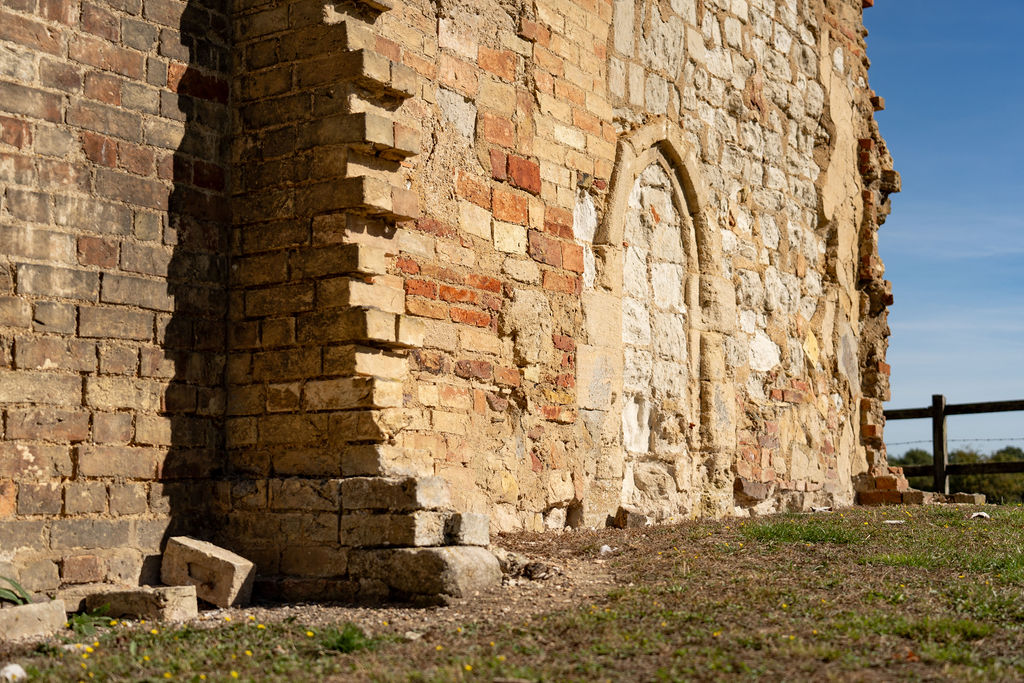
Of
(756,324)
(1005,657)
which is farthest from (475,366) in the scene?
(756,324)

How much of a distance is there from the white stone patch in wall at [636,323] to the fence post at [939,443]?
20.5 ft

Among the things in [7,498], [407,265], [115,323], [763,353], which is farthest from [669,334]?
[7,498]

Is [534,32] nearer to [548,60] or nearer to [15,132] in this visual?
[548,60]

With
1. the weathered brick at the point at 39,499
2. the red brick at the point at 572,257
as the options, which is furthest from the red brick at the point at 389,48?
the weathered brick at the point at 39,499

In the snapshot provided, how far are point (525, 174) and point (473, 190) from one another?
0.57 meters

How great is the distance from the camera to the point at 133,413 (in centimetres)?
603

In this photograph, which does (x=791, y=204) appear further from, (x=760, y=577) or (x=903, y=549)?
(x=760, y=577)

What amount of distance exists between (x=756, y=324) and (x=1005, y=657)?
243 inches

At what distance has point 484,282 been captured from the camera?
7195mm

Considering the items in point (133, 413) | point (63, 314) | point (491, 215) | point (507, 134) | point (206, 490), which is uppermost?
point (507, 134)

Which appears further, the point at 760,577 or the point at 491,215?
the point at 491,215

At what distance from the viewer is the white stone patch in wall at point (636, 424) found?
8.66m

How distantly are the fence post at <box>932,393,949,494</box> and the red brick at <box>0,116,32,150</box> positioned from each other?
10998mm

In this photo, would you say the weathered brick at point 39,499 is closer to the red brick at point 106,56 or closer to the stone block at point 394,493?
the stone block at point 394,493
